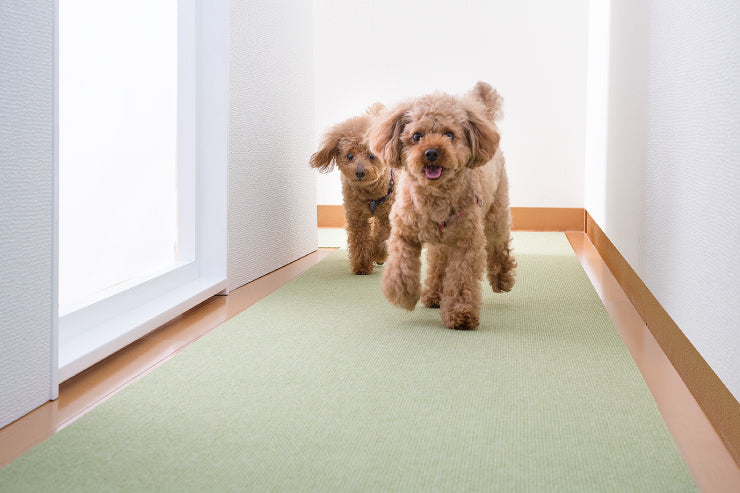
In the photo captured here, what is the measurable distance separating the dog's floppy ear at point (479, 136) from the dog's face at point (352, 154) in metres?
1.04

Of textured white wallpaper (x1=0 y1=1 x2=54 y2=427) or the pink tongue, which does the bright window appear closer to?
textured white wallpaper (x1=0 y1=1 x2=54 y2=427)

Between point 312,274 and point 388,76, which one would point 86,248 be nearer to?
point 312,274

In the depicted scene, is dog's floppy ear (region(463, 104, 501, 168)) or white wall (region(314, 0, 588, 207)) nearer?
dog's floppy ear (region(463, 104, 501, 168))

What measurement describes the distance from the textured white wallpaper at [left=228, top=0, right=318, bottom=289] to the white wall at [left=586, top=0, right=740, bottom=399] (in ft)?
5.18

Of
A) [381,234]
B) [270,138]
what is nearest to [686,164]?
[381,234]

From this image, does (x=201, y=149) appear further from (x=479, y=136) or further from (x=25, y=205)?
(x=25, y=205)

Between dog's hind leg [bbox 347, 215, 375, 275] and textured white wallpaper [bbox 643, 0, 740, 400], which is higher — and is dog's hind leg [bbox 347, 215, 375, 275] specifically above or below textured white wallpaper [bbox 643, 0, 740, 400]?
below

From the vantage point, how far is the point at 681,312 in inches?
80.4

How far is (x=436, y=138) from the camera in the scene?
2375 mm

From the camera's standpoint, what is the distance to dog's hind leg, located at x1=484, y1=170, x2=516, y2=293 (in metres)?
2.99

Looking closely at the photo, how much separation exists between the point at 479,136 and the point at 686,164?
2.13 feet

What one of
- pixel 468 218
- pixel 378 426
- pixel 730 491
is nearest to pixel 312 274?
pixel 468 218

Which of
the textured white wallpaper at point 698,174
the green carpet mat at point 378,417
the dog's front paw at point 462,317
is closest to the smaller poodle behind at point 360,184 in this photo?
the green carpet mat at point 378,417

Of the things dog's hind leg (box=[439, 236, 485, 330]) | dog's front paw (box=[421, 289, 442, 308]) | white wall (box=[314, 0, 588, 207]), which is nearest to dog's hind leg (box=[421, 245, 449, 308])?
dog's front paw (box=[421, 289, 442, 308])
